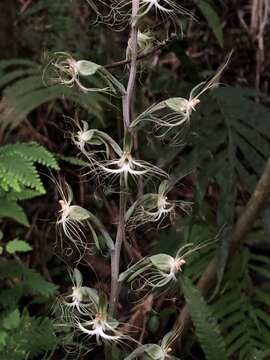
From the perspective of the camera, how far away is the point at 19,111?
9.07ft

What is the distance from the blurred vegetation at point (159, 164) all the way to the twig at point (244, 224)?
5cm

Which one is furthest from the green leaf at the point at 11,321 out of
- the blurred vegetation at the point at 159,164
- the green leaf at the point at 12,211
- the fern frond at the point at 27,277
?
the green leaf at the point at 12,211

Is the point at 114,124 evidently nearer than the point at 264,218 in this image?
No

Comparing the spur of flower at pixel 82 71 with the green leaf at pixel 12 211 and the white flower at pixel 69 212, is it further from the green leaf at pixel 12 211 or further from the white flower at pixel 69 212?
the green leaf at pixel 12 211

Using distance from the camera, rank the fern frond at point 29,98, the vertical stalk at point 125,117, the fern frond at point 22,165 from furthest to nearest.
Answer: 1. the fern frond at point 29,98
2. the fern frond at point 22,165
3. the vertical stalk at point 125,117

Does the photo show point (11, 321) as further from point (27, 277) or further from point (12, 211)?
point (12, 211)

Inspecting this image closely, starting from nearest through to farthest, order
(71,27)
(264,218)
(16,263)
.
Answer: (264,218), (16,263), (71,27)

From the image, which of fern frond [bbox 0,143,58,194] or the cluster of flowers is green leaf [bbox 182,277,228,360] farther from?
fern frond [bbox 0,143,58,194]

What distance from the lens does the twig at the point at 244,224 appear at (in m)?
2.05

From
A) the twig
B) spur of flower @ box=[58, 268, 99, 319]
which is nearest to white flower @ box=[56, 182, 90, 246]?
spur of flower @ box=[58, 268, 99, 319]

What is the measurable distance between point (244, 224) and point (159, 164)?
329 millimetres

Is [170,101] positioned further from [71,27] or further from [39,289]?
[71,27]

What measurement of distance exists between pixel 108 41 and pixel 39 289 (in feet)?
4.90

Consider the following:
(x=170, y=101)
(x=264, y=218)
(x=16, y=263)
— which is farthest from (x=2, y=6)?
(x=170, y=101)
